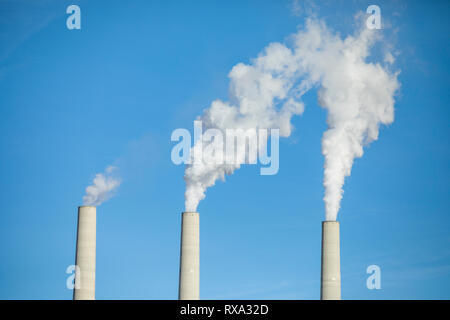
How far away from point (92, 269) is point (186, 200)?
9461 millimetres

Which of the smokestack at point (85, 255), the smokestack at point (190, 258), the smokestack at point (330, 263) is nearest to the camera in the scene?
the smokestack at point (330, 263)

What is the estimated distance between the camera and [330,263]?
46594 millimetres

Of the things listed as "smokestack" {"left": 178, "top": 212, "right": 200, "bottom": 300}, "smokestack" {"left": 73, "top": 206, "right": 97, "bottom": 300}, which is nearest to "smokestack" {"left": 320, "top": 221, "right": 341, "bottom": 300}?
"smokestack" {"left": 178, "top": 212, "right": 200, "bottom": 300}

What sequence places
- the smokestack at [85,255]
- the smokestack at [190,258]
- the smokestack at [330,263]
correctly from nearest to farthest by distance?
the smokestack at [330,263] < the smokestack at [85,255] < the smokestack at [190,258]

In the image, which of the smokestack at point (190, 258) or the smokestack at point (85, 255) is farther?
the smokestack at point (190, 258)

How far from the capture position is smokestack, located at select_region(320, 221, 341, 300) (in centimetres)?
4628

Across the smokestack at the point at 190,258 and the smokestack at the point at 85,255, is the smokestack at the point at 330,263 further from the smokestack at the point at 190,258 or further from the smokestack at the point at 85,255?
the smokestack at the point at 85,255

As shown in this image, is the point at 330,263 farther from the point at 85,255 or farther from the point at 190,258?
the point at 85,255

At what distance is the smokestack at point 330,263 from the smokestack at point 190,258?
677 centimetres

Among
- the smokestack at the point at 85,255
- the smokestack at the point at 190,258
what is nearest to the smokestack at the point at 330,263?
the smokestack at the point at 190,258

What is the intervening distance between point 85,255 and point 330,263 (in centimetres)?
1273

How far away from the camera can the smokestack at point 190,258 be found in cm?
→ 4856
